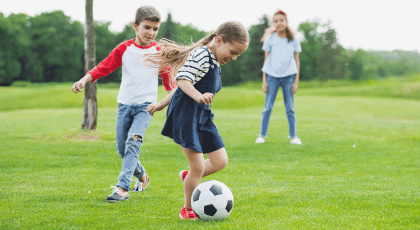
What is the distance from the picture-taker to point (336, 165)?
19.8ft

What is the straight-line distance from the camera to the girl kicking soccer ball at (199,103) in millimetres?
2963

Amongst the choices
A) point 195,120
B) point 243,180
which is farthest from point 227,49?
point 243,180

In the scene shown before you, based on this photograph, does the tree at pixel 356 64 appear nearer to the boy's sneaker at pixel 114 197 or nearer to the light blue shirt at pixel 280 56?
the light blue shirt at pixel 280 56

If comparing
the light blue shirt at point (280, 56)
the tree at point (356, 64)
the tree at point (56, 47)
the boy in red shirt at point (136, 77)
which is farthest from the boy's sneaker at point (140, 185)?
the tree at point (356, 64)

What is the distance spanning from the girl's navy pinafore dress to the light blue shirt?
4571mm

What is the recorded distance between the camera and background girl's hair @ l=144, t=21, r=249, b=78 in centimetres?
301

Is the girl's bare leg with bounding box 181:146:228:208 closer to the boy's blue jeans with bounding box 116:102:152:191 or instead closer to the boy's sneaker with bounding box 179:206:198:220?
the boy's sneaker with bounding box 179:206:198:220

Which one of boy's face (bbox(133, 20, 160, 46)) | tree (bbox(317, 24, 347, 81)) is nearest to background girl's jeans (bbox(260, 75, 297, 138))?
boy's face (bbox(133, 20, 160, 46))

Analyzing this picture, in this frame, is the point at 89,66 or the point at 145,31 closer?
the point at 145,31

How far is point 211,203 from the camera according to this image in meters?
3.08

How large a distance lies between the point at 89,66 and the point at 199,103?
6.13 meters

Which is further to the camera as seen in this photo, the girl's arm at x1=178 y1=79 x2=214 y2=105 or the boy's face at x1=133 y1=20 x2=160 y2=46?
the boy's face at x1=133 y1=20 x2=160 y2=46

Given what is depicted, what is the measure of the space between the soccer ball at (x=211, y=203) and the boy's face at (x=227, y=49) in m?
1.13

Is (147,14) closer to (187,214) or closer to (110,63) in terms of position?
(110,63)
